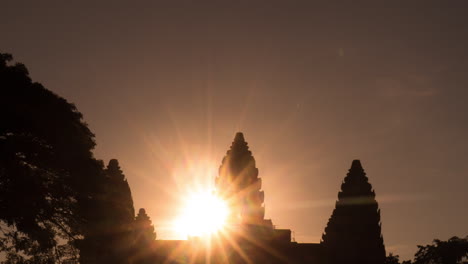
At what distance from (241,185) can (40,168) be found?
1213 inches

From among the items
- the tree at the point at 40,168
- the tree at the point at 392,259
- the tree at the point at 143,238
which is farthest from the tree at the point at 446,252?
the tree at the point at 40,168

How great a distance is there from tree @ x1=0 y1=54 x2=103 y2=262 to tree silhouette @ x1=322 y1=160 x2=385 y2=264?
29.0 m

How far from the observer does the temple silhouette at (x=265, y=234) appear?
49.7m

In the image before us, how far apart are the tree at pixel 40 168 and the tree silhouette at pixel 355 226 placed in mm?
29005

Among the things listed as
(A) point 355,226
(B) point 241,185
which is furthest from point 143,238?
(A) point 355,226

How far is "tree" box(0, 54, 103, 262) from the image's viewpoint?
23156 millimetres

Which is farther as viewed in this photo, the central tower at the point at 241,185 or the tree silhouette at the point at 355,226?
the central tower at the point at 241,185

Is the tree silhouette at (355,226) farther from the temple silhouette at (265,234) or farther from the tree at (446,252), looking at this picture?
the tree at (446,252)

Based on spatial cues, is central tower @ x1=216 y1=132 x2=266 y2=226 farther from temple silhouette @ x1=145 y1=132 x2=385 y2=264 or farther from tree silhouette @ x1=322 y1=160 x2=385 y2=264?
tree silhouette @ x1=322 y1=160 x2=385 y2=264

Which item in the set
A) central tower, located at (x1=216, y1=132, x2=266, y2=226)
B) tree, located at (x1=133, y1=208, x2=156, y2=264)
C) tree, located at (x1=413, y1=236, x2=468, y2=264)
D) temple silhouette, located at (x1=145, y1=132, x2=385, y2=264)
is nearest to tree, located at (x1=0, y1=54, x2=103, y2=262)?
tree, located at (x1=133, y1=208, x2=156, y2=264)

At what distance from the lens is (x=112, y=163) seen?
50.6m

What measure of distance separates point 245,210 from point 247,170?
141 inches

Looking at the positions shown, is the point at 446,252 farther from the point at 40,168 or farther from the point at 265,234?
the point at 40,168

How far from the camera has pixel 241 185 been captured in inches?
2136
